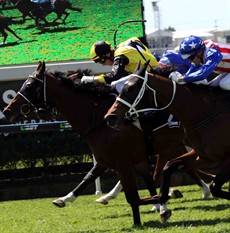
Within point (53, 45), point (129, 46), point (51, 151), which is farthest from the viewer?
point (53, 45)

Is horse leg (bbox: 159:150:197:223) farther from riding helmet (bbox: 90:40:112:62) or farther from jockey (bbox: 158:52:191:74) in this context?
jockey (bbox: 158:52:191:74)

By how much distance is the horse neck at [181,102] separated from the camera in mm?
6938

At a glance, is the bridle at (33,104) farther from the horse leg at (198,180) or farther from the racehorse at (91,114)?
the horse leg at (198,180)

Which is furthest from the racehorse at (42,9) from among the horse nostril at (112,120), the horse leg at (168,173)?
the horse nostril at (112,120)

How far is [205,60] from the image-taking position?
713 cm

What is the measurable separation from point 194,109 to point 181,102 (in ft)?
0.51

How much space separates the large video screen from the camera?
46.5 ft

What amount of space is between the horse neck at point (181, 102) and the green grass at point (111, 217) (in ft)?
3.48

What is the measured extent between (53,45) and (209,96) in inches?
297

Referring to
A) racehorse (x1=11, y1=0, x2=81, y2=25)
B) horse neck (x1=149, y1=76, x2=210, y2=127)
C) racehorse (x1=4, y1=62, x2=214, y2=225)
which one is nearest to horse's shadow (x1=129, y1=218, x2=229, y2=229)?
racehorse (x1=4, y1=62, x2=214, y2=225)

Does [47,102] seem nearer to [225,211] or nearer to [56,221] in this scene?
[56,221]

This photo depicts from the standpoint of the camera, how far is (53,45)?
14.3m

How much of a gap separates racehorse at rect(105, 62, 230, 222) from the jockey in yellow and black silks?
2.91ft

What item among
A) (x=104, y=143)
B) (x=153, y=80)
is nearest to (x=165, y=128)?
(x=104, y=143)
